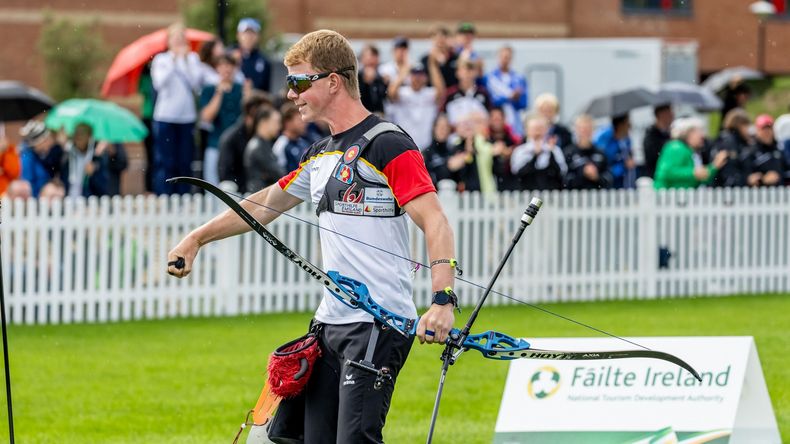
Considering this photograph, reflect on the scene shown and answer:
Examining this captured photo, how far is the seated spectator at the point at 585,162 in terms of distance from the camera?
1608 centimetres

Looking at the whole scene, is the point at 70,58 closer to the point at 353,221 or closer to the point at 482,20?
the point at 482,20

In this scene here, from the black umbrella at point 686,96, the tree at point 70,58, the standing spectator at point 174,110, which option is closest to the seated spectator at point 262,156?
the standing spectator at point 174,110

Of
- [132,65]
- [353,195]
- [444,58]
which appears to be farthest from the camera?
[132,65]

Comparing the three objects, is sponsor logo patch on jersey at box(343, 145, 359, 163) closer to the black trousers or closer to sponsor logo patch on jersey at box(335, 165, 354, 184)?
sponsor logo patch on jersey at box(335, 165, 354, 184)

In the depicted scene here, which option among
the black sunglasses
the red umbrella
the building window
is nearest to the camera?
the black sunglasses

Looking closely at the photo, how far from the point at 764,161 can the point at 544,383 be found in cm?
1095

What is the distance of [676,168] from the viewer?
1658 cm

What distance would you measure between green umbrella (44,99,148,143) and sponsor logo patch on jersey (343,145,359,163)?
39.9 feet

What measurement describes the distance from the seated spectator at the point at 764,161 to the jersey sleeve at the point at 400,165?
13127 millimetres

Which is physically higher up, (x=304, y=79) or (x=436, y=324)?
(x=304, y=79)

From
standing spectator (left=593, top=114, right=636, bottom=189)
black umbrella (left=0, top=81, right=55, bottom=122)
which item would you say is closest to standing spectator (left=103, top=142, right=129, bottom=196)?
black umbrella (left=0, top=81, right=55, bottom=122)

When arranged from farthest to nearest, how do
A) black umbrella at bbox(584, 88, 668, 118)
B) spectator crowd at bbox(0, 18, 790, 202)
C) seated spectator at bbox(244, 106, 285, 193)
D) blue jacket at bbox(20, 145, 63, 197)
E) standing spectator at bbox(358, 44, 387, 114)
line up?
black umbrella at bbox(584, 88, 668, 118), standing spectator at bbox(358, 44, 387, 114), blue jacket at bbox(20, 145, 63, 197), spectator crowd at bbox(0, 18, 790, 202), seated spectator at bbox(244, 106, 285, 193)

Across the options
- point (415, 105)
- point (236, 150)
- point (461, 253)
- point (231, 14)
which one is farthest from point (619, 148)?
point (231, 14)

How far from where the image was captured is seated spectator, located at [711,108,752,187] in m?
17.6
